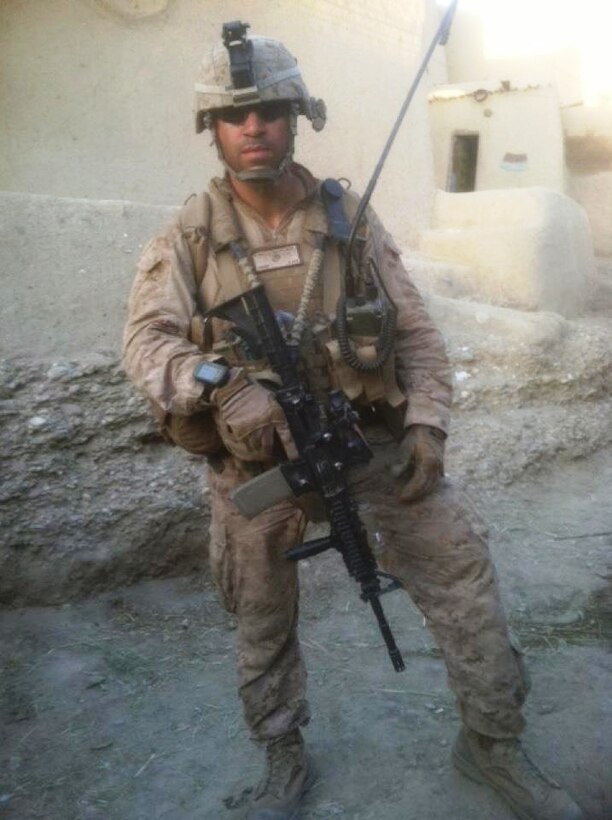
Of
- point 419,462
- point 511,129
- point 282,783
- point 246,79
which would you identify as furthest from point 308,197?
point 511,129

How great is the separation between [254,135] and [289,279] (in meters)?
0.41

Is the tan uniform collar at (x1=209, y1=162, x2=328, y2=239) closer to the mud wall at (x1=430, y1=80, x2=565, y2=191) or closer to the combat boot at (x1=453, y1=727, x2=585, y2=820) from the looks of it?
the combat boot at (x1=453, y1=727, x2=585, y2=820)

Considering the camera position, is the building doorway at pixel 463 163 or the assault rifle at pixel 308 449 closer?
the assault rifle at pixel 308 449

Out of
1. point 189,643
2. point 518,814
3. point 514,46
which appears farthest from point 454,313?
point 514,46

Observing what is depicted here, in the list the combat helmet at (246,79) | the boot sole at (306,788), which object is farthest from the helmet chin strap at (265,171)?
the boot sole at (306,788)

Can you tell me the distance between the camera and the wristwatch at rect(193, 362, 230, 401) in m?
1.97

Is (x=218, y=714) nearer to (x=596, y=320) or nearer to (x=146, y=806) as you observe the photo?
(x=146, y=806)

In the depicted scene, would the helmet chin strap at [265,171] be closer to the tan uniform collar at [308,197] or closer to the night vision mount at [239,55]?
the tan uniform collar at [308,197]

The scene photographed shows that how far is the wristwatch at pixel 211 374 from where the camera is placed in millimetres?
1974

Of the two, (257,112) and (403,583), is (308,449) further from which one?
(257,112)

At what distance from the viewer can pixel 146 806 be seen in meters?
2.44

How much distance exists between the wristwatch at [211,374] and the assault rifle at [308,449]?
0.46 ft

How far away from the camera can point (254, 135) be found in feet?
7.15

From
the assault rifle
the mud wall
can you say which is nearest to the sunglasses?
the assault rifle
